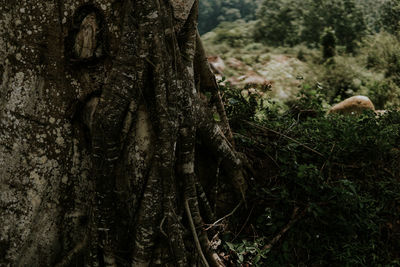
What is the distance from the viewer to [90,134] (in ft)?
8.65

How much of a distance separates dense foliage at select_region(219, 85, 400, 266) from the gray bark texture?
740mm

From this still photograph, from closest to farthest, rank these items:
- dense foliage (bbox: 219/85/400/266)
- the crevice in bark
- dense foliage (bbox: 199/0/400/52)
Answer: the crevice in bark
dense foliage (bbox: 219/85/400/266)
dense foliage (bbox: 199/0/400/52)

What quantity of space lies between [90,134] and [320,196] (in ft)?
6.67

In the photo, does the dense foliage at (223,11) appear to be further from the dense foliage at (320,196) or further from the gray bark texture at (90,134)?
the gray bark texture at (90,134)

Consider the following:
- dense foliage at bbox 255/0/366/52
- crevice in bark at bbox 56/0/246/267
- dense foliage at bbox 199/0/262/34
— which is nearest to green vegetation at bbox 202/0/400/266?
crevice in bark at bbox 56/0/246/267

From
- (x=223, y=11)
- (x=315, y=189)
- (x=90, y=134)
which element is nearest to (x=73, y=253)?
(x=90, y=134)

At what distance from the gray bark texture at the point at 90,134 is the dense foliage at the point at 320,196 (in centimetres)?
74

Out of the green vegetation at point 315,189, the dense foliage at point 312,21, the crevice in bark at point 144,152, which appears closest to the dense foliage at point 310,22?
the dense foliage at point 312,21

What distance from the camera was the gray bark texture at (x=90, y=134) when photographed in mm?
2496

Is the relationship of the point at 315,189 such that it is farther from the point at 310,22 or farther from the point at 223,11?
the point at 223,11

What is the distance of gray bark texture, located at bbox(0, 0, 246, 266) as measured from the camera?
2.50 meters

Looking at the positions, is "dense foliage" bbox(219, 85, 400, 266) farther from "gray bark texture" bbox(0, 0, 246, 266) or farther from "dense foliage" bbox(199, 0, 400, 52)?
"dense foliage" bbox(199, 0, 400, 52)

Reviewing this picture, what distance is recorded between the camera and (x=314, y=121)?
4273mm

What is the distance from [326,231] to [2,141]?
106 inches
